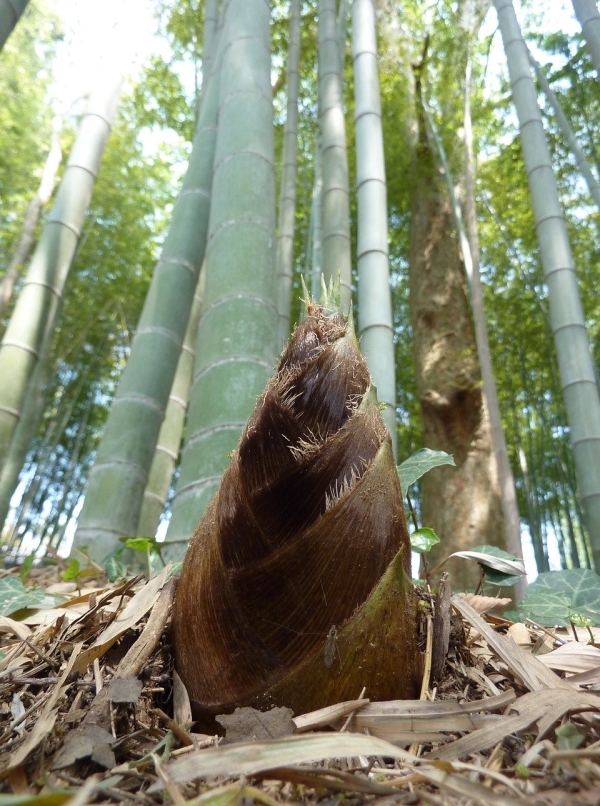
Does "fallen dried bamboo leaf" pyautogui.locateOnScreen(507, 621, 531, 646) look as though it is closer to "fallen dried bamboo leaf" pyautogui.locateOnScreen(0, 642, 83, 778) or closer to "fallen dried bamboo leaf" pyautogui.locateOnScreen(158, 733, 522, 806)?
"fallen dried bamboo leaf" pyautogui.locateOnScreen(158, 733, 522, 806)

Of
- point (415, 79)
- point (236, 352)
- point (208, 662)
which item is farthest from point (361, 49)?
point (415, 79)

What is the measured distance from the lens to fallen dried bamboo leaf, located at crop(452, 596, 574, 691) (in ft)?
2.05

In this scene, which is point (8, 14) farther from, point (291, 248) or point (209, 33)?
point (291, 248)

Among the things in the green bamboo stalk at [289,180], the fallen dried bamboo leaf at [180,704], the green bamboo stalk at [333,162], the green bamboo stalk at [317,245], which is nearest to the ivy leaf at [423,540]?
the fallen dried bamboo leaf at [180,704]

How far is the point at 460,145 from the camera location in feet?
19.9

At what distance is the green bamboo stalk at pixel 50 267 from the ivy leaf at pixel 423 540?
1.76 m

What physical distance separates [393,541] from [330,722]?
0.19m

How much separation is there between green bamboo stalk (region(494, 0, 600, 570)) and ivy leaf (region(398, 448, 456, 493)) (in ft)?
5.42

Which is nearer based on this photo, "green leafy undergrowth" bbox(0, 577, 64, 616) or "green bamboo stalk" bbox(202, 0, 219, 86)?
"green leafy undergrowth" bbox(0, 577, 64, 616)

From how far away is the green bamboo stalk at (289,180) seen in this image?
12.0 feet

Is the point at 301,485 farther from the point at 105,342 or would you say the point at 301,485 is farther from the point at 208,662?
the point at 105,342

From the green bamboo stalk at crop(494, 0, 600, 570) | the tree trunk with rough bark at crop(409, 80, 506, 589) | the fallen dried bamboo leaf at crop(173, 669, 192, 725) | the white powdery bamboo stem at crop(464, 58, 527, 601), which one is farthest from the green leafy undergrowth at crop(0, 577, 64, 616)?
the tree trunk with rough bark at crop(409, 80, 506, 589)

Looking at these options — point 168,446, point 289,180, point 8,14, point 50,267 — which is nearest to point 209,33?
point 289,180

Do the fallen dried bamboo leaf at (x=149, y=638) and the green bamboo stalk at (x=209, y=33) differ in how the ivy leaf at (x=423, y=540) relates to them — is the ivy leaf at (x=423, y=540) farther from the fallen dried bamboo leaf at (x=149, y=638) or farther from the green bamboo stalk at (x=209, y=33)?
the green bamboo stalk at (x=209, y=33)
